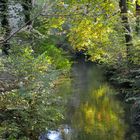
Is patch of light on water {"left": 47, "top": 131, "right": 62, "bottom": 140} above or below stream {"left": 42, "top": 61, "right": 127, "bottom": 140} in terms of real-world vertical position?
above

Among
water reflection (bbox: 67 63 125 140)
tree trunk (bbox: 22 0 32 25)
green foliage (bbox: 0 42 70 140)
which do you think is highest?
tree trunk (bbox: 22 0 32 25)

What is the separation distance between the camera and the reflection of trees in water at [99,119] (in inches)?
474

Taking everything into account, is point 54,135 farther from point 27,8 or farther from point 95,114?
point 27,8

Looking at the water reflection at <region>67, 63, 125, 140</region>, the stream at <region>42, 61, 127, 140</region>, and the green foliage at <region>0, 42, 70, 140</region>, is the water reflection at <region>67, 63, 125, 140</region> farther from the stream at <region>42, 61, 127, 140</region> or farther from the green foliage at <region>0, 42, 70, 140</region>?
the green foliage at <region>0, 42, 70, 140</region>

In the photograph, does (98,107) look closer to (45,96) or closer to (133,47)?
(133,47)

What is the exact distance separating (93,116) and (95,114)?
30cm

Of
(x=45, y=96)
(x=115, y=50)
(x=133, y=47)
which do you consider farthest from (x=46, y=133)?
(x=115, y=50)

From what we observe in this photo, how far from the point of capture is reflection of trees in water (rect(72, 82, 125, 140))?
39.5 ft

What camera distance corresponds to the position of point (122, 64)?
20.3m

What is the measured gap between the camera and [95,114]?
575 inches

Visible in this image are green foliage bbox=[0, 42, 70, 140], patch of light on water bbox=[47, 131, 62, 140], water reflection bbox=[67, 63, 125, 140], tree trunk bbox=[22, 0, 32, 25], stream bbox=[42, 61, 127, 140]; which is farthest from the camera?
tree trunk bbox=[22, 0, 32, 25]

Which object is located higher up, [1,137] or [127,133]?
[1,137]

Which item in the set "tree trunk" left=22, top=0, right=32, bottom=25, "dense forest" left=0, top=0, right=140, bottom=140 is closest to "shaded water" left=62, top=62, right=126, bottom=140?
"dense forest" left=0, top=0, right=140, bottom=140

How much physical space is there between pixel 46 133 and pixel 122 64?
974 centimetres
